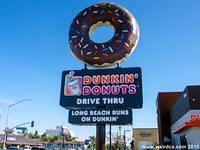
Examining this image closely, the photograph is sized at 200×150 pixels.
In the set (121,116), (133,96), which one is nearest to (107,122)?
(121,116)

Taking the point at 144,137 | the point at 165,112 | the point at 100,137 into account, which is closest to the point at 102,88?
the point at 100,137

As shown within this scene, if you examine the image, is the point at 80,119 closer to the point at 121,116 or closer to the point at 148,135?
the point at 121,116

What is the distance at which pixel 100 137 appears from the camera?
1040 centimetres

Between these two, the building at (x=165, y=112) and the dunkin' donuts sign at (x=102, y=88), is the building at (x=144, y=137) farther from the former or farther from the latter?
the dunkin' donuts sign at (x=102, y=88)

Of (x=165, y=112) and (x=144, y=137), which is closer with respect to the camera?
(x=165, y=112)

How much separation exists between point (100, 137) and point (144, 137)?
172 feet

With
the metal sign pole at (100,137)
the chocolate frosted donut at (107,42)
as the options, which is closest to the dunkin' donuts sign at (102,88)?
the chocolate frosted donut at (107,42)

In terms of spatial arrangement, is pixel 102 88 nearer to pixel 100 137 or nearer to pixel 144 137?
pixel 100 137

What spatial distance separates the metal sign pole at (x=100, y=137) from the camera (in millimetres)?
10257

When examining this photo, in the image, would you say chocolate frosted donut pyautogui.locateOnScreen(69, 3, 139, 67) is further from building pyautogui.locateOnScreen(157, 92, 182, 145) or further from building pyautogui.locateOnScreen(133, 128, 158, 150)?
building pyautogui.locateOnScreen(133, 128, 158, 150)

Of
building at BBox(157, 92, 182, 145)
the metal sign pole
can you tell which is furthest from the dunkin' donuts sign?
building at BBox(157, 92, 182, 145)

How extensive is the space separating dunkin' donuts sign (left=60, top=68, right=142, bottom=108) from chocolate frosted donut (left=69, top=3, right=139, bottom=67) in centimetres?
61

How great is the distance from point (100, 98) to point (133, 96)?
4.45 feet

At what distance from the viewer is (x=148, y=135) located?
60.6m
